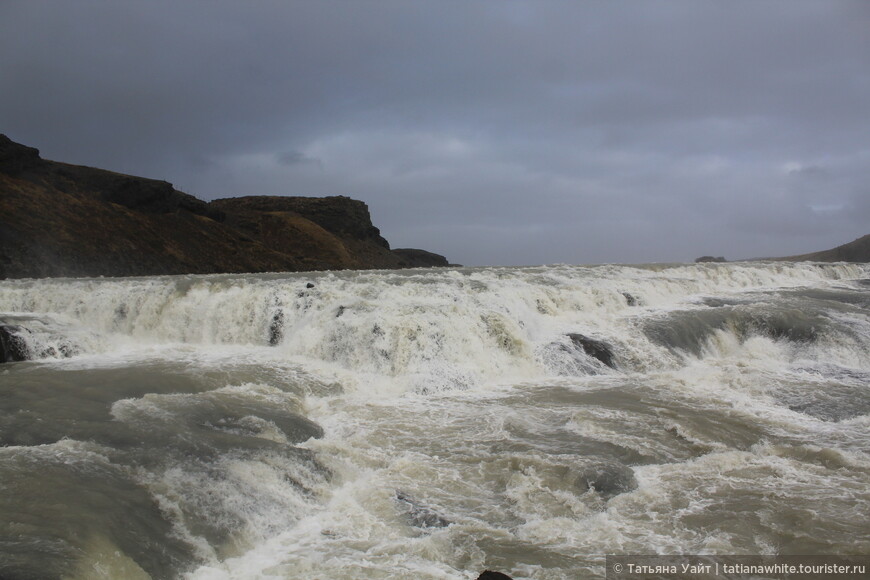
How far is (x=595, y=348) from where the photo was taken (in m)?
12.3

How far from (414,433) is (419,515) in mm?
2452

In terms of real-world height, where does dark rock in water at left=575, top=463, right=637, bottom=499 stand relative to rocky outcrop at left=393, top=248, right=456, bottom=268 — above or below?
below

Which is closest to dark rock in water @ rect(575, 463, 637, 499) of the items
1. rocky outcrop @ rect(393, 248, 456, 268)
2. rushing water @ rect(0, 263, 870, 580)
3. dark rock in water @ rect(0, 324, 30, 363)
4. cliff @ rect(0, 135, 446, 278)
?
rushing water @ rect(0, 263, 870, 580)

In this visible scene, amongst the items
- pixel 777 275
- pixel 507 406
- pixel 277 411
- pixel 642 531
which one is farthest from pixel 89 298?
pixel 777 275

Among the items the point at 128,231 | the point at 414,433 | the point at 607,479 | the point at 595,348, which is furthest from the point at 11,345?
the point at 128,231

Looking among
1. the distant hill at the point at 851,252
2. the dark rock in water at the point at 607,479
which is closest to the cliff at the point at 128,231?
the dark rock in water at the point at 607,479

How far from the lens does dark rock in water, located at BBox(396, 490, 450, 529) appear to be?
16.2ft

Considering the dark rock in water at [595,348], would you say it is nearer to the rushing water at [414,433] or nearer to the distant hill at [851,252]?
the rushing water at [414,433]

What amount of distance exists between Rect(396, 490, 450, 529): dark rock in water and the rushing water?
22mm

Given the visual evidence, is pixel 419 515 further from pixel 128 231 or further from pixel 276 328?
pixel 128 231

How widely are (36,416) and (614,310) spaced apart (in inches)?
545

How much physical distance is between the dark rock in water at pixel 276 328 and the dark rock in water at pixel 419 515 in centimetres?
871

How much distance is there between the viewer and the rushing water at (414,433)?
4480 millimetres

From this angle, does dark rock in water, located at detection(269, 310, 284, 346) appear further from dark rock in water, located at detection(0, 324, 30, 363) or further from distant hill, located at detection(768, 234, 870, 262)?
distant hill, located at detection(768, 234, 870, 262)
